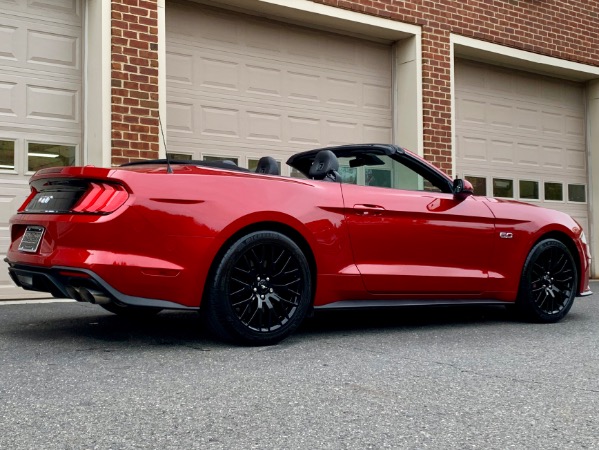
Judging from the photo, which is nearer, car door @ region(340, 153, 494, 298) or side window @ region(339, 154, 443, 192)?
car door @ region(340, 153, 494, 298)

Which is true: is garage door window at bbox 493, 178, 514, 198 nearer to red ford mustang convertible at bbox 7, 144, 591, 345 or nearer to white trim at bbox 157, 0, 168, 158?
white trim at bbox 157, 0, 168, 158

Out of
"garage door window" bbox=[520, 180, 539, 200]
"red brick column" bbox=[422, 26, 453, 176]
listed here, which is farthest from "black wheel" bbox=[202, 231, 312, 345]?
"garage door window" bbox=[520, 180, 539, 200]

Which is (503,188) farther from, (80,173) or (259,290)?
(80,173)

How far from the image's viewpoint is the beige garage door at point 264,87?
8.67 metres

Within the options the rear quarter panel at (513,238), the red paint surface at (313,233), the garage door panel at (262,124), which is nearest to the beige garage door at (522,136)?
the garage door panel at (262,124)

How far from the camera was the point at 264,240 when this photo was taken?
4.54m

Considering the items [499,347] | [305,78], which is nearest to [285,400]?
[499,347]

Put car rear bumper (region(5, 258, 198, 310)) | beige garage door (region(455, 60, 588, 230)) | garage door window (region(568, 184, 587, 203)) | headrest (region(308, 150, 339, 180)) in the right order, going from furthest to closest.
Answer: garage door window (region(568, 184, 587, 203))
beige garage door (region(455, 60, 588, 230))
headrest (region(308, 150, 339, 180))
car rear bumper (region(5, 258, 198, 310))

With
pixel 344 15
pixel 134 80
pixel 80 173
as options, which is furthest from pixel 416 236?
pixel 344 15

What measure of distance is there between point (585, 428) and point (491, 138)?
360 inches

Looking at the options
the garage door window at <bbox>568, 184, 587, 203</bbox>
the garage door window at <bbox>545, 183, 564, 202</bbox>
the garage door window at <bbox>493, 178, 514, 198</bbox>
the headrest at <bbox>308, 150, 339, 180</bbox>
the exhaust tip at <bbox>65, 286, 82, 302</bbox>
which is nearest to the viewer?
the exhaust tip at <bbox>65, 286, 82, 302</bbox>

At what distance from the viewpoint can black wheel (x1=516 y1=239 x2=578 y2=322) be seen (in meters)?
5.94

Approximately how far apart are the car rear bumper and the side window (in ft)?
6.18

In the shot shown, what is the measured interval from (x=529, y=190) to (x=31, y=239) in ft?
30.3
